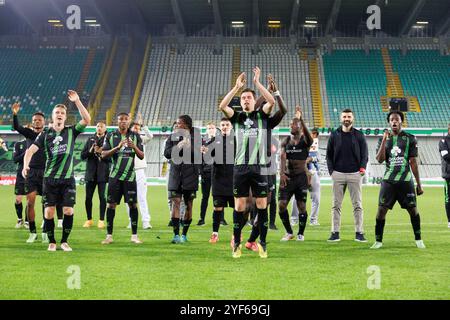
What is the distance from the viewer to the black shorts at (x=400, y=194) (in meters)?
10.5

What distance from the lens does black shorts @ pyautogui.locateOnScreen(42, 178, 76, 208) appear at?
10.2 m

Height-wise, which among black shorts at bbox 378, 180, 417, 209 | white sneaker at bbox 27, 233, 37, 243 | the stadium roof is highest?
the stadium roof

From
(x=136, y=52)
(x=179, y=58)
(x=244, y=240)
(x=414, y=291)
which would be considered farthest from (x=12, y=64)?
(x=414, y=291)

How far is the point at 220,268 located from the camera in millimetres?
8414

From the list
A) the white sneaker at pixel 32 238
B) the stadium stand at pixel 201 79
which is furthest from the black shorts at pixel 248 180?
the stadium stand at pixel 201 79

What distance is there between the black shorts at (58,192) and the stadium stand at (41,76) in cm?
3337

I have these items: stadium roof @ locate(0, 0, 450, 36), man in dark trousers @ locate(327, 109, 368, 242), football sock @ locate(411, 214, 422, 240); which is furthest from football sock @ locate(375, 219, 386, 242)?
stadium roof @ locate(0, 0, 450, 36)

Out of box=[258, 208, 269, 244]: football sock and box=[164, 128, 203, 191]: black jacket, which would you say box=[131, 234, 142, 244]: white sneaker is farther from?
box=[258, 208, 269, 244]: football sock

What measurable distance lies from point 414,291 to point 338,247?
3998 mm

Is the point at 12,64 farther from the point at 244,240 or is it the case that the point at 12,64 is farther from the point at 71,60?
the point at 244,240

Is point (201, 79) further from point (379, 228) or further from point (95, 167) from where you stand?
point (379, 228)

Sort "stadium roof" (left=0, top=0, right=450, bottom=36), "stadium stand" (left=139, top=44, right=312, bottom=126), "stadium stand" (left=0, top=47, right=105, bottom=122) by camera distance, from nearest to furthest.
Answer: "stadium roof" (left=0, top=0, right=450, bottom=36) < "stadium stand" (left=139, top=44, right=312, bottom=126) < "stadium stand" (left=0, top=47, right=105, bottom=122)

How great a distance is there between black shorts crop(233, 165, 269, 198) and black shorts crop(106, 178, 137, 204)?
253cm

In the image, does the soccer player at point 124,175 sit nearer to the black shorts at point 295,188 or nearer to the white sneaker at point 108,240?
the white sneaker at point 108,240
